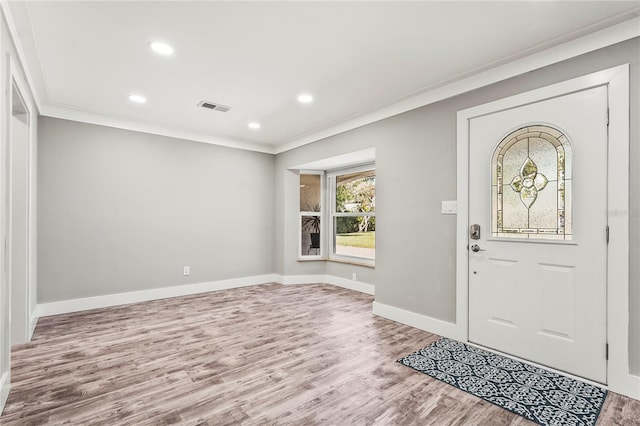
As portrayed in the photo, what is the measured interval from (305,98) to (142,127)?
2.53m

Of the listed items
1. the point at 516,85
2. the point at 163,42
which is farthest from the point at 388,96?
the point at 163,42

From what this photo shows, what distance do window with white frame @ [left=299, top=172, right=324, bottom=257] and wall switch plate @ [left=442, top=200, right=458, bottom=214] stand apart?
121 inches

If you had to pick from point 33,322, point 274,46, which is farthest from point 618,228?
point 33,322

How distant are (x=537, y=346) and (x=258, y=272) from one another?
4.27 m

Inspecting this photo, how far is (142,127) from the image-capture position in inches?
177

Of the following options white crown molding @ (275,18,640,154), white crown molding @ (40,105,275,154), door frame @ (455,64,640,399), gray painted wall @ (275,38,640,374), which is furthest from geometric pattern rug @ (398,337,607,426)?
white crown molding @ (40,105,275,154)

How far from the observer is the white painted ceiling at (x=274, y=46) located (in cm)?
211

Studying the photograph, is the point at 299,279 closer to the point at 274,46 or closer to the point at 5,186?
the point at 274,46

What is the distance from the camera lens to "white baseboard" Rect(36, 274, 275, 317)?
3.88 metres

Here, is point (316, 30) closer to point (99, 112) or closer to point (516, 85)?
point (516, 85)

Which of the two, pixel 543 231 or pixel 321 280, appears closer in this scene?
pixel 543 231

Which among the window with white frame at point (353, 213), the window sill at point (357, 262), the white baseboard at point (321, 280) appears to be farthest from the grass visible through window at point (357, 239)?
the white baseboard at point (321, 280)

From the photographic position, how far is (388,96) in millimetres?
3555

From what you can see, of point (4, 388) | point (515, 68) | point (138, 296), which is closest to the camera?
point (4, 388)
